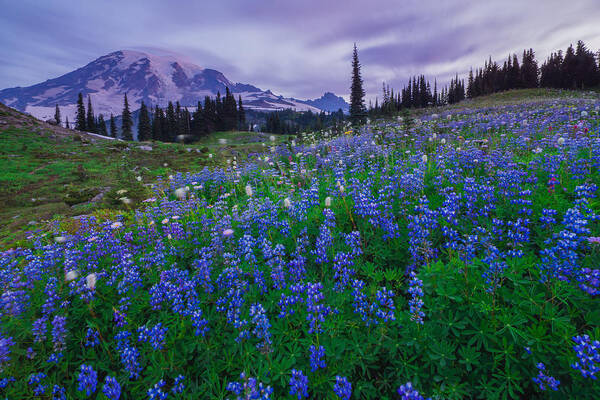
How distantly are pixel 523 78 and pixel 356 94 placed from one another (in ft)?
231

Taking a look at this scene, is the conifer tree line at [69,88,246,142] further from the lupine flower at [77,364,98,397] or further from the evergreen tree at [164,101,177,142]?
the lupine flower at [77,364,98,397]

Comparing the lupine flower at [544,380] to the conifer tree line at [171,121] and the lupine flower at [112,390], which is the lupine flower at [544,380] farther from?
the conifer tree line at [171,121]

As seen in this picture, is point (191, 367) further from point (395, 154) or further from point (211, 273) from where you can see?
point (395, 154)

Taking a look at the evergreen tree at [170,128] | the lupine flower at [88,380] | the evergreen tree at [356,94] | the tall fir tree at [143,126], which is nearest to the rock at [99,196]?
the lupine flower at [88,380]

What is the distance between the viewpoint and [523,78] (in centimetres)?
6994

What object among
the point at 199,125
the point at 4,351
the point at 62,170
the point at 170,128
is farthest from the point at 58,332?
the point at 170,128

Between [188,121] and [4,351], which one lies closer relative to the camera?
[4,351]

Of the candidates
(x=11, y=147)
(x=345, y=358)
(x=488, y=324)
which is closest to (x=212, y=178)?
(x=345, y=358)

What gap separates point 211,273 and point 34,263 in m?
2.79

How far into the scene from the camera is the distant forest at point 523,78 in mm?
61469

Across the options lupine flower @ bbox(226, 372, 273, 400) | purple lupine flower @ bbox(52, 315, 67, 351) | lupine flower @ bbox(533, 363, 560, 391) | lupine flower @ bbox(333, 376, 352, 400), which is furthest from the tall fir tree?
lupine flower @ bbox(533, 363, 560, 391)

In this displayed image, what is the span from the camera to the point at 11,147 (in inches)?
807

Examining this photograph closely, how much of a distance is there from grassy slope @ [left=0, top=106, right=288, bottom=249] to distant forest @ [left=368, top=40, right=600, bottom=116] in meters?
46.6

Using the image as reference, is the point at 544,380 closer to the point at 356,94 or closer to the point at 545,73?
the point at 356,94
